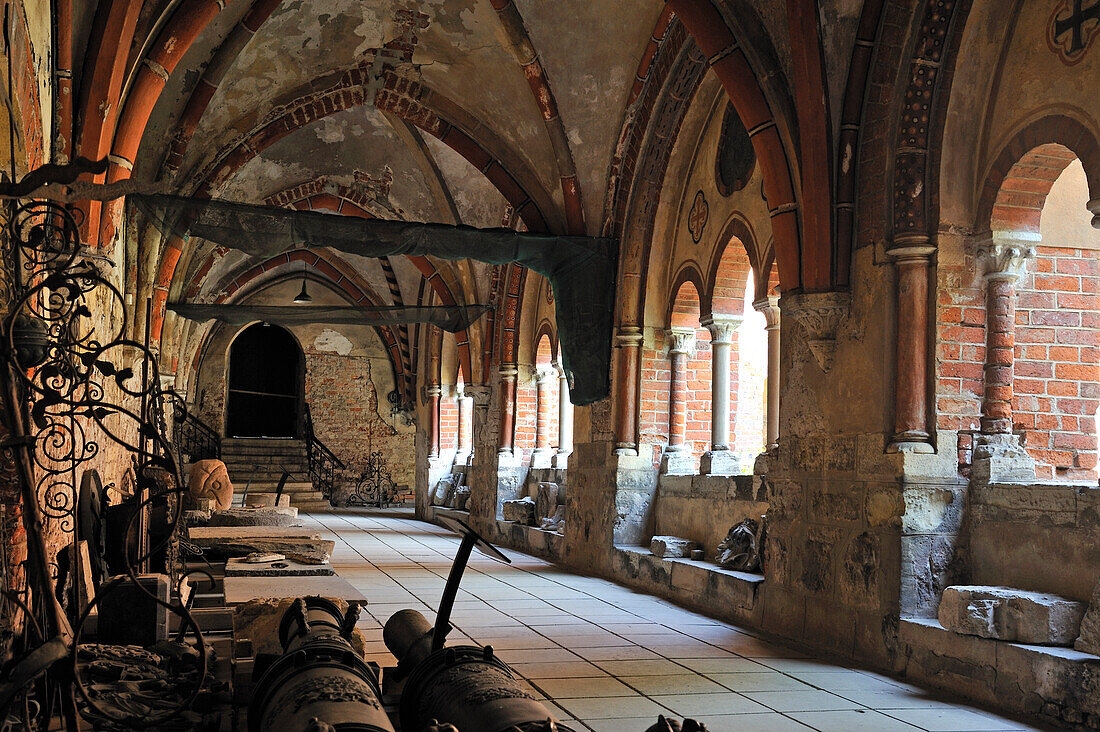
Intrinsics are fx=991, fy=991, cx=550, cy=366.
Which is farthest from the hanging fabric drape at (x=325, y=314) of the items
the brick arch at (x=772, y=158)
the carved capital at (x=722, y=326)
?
the brick arch at (x=772, y=158)

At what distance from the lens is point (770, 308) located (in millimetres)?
8039

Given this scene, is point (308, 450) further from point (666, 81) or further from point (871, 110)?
point (871, 110)

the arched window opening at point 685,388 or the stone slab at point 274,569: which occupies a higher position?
the arched window opening at point 685,388

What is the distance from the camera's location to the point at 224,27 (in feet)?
29.2

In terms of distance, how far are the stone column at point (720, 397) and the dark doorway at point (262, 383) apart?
17.2m

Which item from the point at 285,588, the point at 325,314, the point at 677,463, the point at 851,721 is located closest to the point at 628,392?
the point at 677,463

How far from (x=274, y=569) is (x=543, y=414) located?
25.3 ft

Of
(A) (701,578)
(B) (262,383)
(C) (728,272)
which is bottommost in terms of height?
(A) (701,578)

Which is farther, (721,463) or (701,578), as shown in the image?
(721,463)

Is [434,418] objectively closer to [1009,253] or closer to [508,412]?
[508,412]

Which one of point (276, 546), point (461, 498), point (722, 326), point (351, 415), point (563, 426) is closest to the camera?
point (276, 546)

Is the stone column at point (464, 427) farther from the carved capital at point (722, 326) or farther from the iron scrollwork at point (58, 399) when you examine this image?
the iron scrollwork at point (58, 399)

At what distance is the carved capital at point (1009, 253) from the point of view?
5711 mm

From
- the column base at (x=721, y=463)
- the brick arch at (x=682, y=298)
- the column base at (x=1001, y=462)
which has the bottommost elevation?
the column base at (x=721, y=463)
